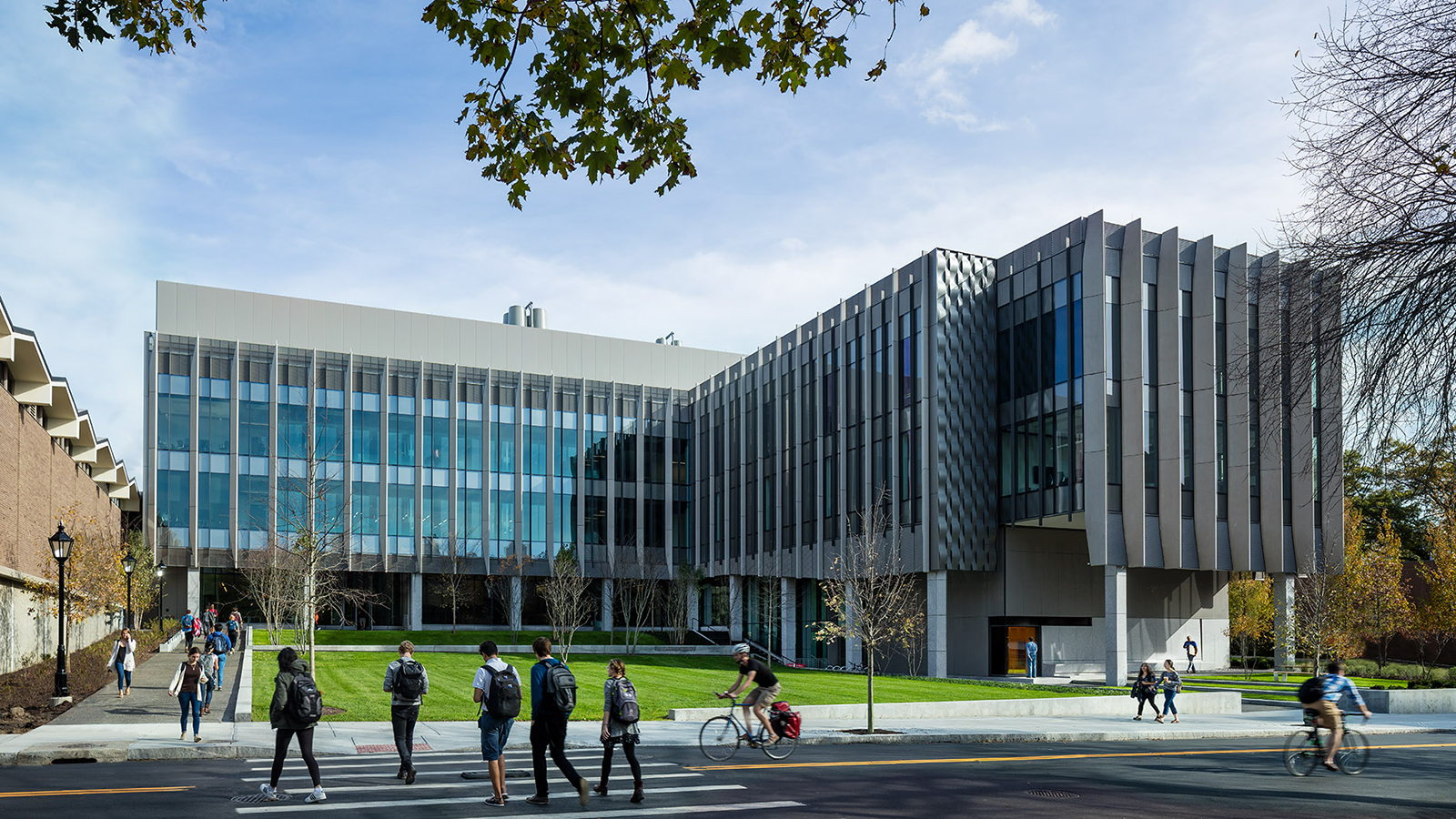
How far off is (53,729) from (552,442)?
51585 millimetres

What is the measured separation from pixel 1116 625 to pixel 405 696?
3020cm

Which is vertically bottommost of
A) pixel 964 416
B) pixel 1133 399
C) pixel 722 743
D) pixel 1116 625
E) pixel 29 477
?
pixel 1116 625

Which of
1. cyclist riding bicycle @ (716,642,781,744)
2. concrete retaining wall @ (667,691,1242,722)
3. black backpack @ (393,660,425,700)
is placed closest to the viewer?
black backpack @ (393,660,425,700)

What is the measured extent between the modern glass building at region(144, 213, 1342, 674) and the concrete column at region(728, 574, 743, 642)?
15 cm

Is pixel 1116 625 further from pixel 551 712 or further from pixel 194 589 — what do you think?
pixel 194 589

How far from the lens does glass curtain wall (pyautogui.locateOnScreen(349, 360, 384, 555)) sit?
66.4 metres

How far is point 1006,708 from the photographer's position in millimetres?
28781

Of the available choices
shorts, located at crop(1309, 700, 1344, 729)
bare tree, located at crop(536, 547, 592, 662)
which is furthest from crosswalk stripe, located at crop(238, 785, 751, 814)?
bare tree, located at crop(536, 547, 592, 662)

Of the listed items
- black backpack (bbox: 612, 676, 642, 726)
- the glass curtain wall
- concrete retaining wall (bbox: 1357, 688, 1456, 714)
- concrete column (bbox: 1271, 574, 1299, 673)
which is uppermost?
the glass curtain wall

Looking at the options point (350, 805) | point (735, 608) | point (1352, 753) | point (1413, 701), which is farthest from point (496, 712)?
point (735, 608)

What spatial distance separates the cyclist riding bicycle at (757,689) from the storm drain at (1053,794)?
14.3 feet

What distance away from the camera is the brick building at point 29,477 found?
34.5 m

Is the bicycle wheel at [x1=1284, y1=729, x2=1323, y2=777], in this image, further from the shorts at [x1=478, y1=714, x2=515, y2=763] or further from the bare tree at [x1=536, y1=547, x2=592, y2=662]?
the bare tree at [x1=536, y1=547, x2=592, y2=662]

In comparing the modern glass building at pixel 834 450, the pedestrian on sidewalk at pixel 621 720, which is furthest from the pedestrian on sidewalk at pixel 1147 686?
the pedestrian on sidewalk at pixel 621 720
